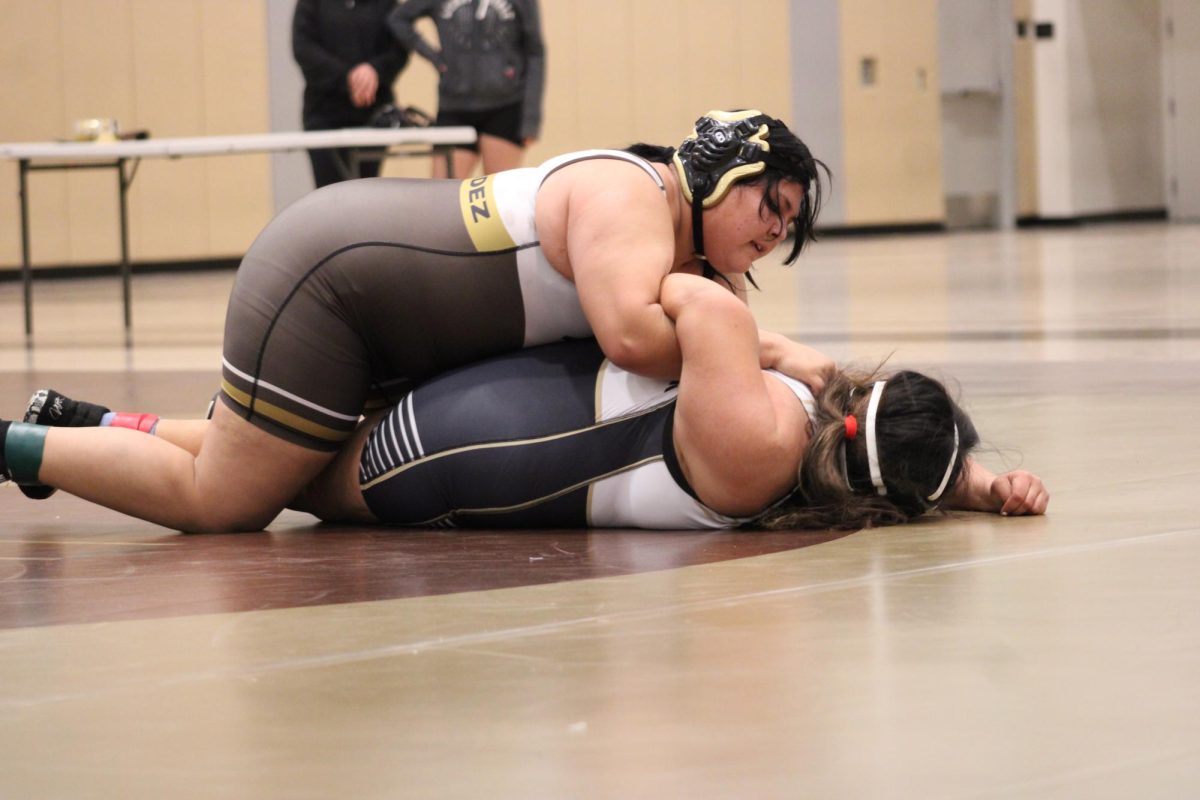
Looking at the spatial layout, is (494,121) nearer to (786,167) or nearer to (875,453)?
(786,167)

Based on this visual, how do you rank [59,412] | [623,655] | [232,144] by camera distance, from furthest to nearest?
[232,144] < [59,412] < [623,655]

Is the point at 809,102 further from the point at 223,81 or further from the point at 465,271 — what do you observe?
the point at 465,271

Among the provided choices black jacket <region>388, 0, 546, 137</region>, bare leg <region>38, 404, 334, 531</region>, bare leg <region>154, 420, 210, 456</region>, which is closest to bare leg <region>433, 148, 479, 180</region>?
black jacket <region>388, 0, 546, 137</region>

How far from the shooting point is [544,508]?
8.75 ft

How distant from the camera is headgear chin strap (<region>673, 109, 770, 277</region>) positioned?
2.62 metres

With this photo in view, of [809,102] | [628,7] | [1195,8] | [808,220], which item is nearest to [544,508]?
[808,220]

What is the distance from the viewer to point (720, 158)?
2625mm

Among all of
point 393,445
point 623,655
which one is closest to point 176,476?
point 393,445

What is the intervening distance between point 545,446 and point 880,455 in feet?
1.62

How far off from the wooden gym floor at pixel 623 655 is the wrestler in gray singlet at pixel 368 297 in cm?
24

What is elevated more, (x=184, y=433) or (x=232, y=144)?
(x=232, y=144)

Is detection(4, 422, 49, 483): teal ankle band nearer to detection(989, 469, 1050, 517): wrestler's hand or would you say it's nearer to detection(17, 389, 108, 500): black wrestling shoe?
detection(17, 389, 108, 500): black wrestling shoe

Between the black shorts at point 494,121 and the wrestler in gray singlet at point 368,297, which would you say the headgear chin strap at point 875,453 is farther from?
the black shorts at point 494,121

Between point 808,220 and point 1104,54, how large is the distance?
14.2m
